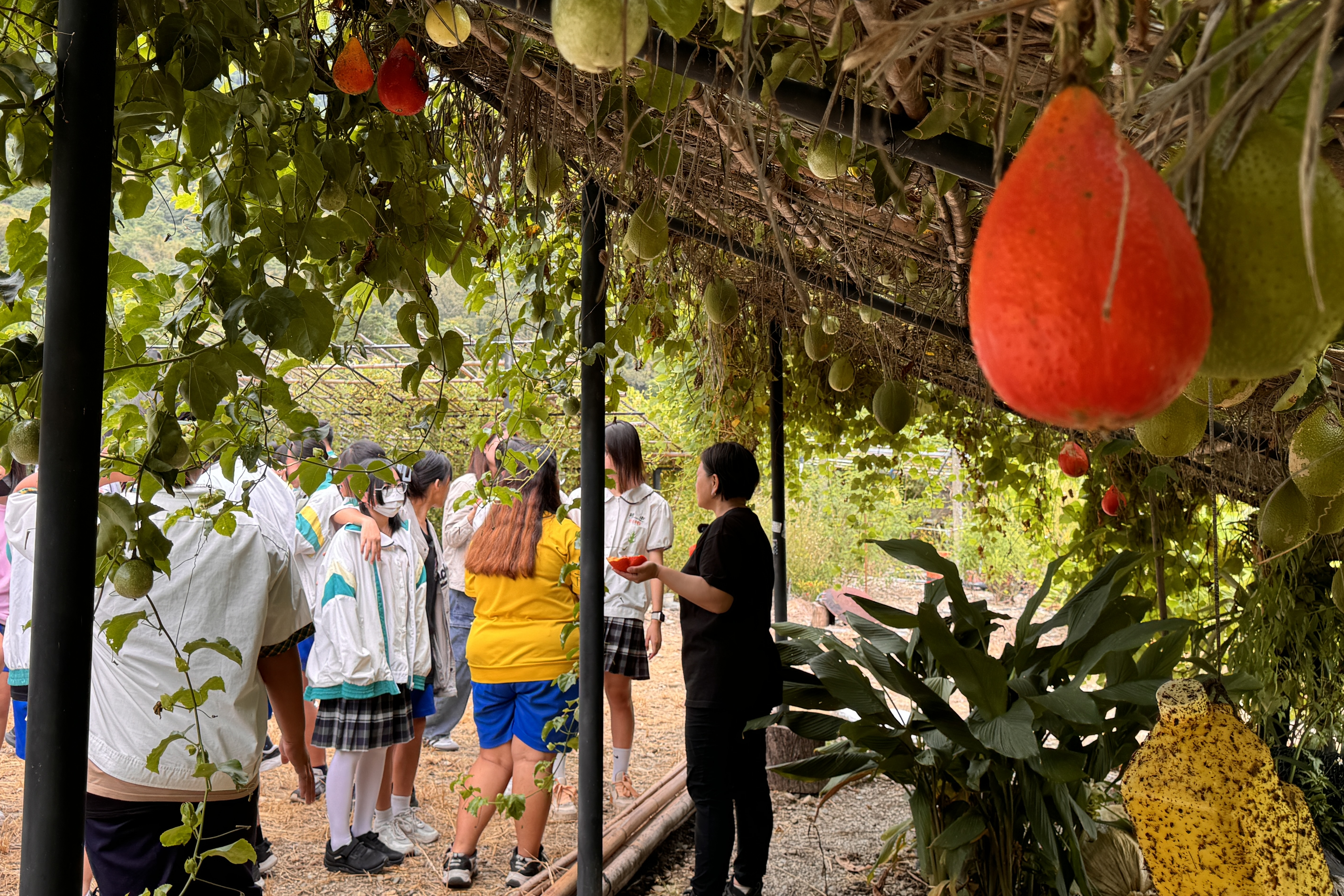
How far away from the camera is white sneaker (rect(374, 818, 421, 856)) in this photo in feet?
10.3

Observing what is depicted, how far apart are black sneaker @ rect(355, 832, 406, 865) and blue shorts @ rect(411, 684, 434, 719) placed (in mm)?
398

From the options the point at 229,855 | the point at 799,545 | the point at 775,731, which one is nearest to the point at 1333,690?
the point at 775,731

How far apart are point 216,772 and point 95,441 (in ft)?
3.82

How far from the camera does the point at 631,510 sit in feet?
11.4

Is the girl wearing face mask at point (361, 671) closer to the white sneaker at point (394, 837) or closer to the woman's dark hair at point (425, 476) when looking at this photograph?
the white sneaker at point (394, 837)

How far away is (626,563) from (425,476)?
3.87ft

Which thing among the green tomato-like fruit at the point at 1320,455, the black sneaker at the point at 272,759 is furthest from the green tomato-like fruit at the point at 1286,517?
the black sneaker at the point at 272,759

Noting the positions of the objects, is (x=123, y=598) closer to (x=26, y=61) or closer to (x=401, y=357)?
(x=26, y=61)

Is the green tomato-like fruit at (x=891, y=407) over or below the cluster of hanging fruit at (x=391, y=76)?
below

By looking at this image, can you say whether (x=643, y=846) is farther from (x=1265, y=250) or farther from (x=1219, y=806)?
(x=1265, y=250)

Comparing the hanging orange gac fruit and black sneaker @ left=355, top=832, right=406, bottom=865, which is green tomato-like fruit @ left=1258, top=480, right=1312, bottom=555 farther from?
black sneaker @ left=355, top=832, right=406, bottom=865

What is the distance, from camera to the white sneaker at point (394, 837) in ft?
10.3

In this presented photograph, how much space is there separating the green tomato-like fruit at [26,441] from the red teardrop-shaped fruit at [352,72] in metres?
0.54

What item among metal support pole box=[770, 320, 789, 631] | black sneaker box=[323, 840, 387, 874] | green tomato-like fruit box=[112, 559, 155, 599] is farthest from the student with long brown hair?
green tomato-like fruit box=[112, 559, 155, 599]
